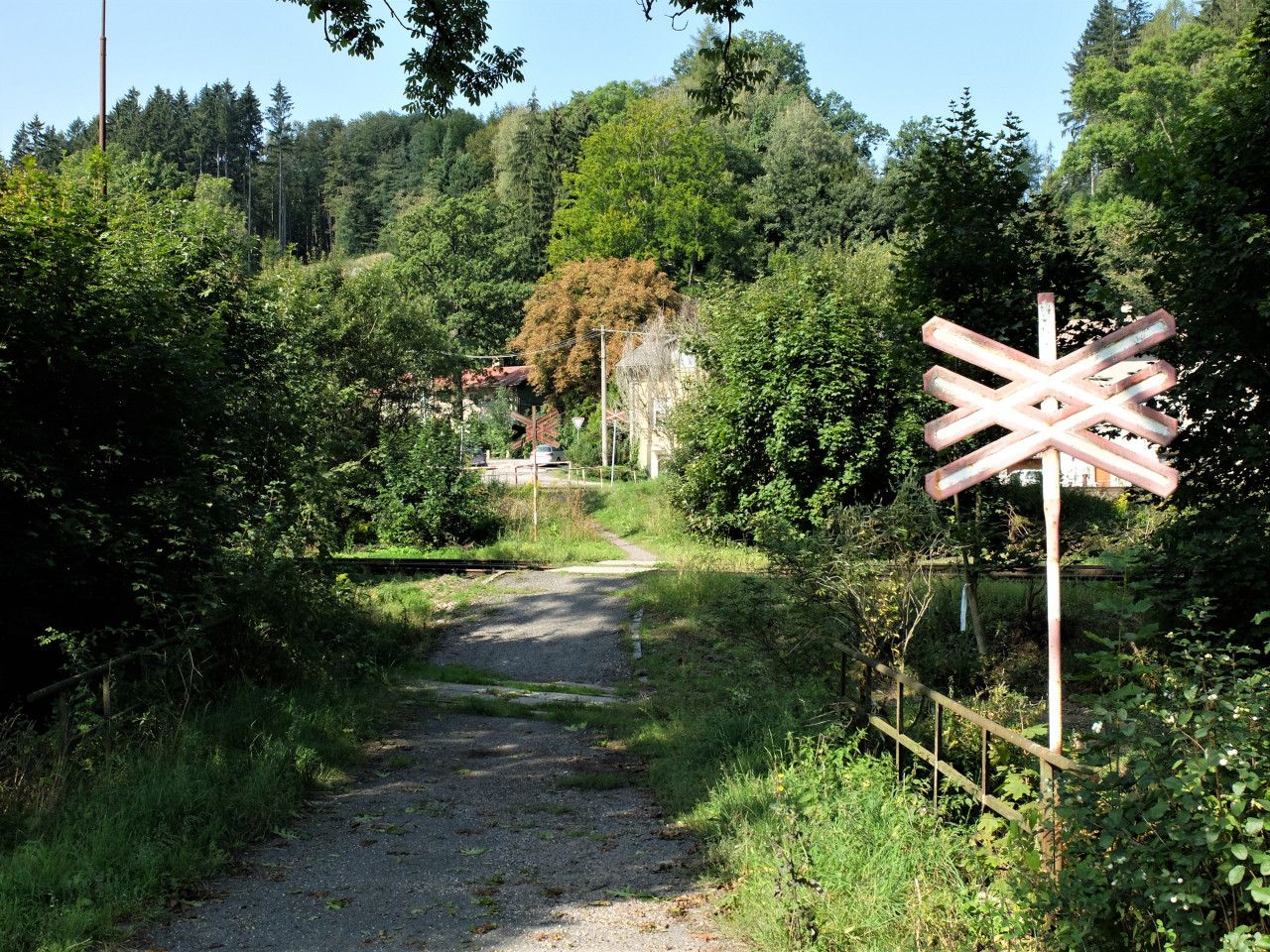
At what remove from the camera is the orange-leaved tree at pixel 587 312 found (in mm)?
58375

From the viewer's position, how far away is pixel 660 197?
63.8m

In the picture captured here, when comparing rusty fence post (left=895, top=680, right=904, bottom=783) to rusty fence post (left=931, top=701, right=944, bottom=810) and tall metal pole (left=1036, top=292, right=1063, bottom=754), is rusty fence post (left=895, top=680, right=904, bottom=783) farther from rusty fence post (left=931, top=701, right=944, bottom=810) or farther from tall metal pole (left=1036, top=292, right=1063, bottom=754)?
tall metal pole (left=1036, top=292, right=1063, bottom=754)

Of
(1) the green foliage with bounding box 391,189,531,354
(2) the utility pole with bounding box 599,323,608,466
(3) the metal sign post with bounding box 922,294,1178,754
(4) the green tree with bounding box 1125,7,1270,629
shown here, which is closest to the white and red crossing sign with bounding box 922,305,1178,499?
(3) the metal sign post with bounding box 922,294,1178,754

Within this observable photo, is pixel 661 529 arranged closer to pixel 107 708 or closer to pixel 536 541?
pixel 536 541

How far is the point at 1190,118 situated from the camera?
35.2 ft

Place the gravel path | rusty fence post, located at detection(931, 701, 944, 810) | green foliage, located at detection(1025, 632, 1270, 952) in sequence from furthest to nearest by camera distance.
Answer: rusty fence post, located at detection(931, 701, 944, 810), the gravel path, green foliage, located at detection(1025, 632, 1270, 952)

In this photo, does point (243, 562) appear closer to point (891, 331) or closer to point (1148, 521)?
point (891, 331)

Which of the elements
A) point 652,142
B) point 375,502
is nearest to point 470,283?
point 652,142

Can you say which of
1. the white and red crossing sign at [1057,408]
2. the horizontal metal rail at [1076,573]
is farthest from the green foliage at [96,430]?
the horizontal metal rail at [1076,573]

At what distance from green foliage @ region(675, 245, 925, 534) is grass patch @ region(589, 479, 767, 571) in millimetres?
1094

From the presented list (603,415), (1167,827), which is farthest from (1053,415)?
(603,415)

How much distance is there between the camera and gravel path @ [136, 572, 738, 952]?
5.36 metres

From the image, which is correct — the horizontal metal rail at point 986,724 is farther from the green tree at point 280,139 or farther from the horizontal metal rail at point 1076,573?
the green tree at point 280,139

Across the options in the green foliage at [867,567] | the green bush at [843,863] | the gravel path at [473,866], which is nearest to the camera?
the green bush at [843,863]
